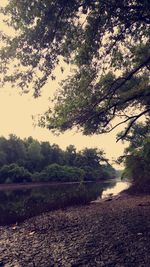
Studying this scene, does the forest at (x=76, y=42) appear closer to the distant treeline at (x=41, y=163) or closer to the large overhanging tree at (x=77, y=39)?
the large overhanging tree at (x=77, y=39)

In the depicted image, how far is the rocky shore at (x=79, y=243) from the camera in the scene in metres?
6.46

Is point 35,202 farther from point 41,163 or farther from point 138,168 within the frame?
point 41,163

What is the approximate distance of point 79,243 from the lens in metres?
8.08

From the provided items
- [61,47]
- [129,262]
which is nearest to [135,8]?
[61,47]

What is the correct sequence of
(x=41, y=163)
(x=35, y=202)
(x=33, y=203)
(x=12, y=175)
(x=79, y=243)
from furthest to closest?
(x=41, y=163) → (x=12, y=175) → (x=35, y=202) → (x=33, y=203) → (x=79, y=243)

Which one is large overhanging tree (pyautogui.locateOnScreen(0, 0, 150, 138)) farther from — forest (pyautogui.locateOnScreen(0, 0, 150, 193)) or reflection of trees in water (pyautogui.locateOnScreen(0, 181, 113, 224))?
reflection of trees in water (pyautogui.locateOnScreen(0, 181, 113, 224))

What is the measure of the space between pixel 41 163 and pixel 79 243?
8629cm

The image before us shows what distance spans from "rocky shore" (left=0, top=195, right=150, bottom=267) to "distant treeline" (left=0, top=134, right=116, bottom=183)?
48.4 meters

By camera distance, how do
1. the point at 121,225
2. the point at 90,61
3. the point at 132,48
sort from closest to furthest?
the point at 121,225
the point at 90,61
the point at 132,48

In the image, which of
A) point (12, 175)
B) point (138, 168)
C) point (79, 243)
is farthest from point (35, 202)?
point (12, 175)

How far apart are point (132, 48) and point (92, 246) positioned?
1277 cm

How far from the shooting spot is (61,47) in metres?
13.4

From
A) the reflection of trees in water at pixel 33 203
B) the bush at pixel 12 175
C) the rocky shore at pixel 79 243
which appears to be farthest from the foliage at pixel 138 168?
the bush at pixel 12 175

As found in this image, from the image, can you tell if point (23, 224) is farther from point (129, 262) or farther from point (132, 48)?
point (132, 48)
